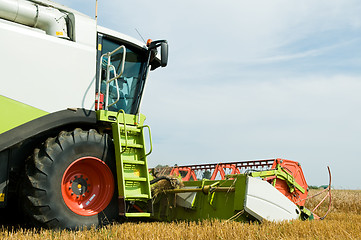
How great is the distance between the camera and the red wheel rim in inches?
143

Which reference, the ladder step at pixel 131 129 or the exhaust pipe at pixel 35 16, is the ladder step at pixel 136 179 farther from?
the exhaust pipe at pixel 35 16

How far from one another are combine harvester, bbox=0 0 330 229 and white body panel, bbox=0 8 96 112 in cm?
1

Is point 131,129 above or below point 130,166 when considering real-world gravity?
above

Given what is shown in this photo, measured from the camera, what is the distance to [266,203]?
4027 mm

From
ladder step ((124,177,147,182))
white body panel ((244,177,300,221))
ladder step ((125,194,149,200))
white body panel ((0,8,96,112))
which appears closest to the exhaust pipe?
white body panel ((0,8,96,112))

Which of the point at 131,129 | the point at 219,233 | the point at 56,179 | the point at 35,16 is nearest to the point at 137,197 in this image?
the point at 131,129

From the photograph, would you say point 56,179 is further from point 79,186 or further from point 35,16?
point 35,16

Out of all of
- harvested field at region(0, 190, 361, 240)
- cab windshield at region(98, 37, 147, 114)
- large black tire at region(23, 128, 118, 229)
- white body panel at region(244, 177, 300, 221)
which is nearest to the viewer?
harvested field at region(0, 190, 361, 240)

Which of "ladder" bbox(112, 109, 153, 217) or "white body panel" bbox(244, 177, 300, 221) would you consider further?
"white body panel" bbox(244, 177, 300, 221)

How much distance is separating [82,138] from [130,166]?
66 centimetres

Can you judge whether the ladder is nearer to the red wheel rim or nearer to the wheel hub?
the red wheel rim

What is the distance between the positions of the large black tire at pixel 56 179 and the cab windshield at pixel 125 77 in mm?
620

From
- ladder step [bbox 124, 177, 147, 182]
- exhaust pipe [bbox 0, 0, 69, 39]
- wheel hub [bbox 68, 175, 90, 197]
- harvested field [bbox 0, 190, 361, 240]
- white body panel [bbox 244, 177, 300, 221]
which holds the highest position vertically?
exhaust pipe [bbox 0, 0, 69, 39]

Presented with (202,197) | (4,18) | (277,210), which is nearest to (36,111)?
(4,18)
